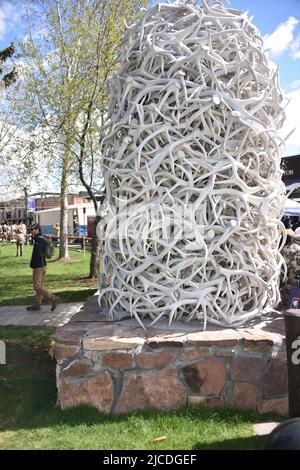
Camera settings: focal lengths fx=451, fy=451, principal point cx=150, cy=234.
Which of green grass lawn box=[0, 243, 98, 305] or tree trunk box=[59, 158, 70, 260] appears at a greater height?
tree trunk box=[59, 158, 70, 260]

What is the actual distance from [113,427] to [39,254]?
17.5ft

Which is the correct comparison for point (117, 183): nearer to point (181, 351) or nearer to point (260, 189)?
point (260, 189)

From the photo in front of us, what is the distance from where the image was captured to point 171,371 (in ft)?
11.8

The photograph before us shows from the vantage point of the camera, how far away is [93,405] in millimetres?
3666

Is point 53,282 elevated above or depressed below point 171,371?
below

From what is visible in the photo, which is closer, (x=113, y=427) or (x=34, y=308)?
(x=113, y=427)

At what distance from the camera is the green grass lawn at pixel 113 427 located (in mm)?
3174

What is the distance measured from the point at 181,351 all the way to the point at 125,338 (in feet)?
1.52

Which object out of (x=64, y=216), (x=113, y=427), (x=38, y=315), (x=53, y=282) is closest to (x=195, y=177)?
(x=113, y=427)

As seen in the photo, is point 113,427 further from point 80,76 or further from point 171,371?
point 80,76

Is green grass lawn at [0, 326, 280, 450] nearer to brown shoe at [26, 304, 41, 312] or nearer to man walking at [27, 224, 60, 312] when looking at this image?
man walking at [27, 224, 60, 312]

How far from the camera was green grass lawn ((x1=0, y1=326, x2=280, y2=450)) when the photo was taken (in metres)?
3.17

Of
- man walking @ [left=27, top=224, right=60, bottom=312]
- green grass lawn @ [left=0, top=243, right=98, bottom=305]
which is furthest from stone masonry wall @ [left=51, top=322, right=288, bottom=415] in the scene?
green grass lawn @ [left=0, top=243, right=98, bottom=305]

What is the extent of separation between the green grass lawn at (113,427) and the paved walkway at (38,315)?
9.94 feet
